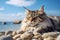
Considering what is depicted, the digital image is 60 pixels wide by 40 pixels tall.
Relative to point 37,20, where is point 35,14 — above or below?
above

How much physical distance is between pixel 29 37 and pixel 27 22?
99.4 inches

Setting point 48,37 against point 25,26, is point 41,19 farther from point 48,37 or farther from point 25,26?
point 48,37

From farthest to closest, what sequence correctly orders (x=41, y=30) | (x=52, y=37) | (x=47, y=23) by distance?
(x=47, y=23), (x=41, y=30), (x=52, y=37)

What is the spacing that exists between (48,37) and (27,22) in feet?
9.32

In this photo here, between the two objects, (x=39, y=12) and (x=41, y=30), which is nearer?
(x=41, y=30)

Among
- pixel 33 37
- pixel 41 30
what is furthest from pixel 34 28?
pixel 33 37

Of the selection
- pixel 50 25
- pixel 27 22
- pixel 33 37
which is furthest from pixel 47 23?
pixel 33 37

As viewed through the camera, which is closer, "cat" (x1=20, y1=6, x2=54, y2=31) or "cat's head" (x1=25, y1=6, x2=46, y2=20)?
"cat" (x1=20, y1=6, x2=54, y2=31)

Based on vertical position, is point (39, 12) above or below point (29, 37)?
above

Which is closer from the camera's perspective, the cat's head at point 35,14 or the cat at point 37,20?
the cat at point 37,20

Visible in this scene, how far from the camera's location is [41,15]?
8898mm

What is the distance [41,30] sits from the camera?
832 cm

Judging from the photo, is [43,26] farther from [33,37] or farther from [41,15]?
[33,37]

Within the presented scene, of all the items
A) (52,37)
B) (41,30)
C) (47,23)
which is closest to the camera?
(52,37)
